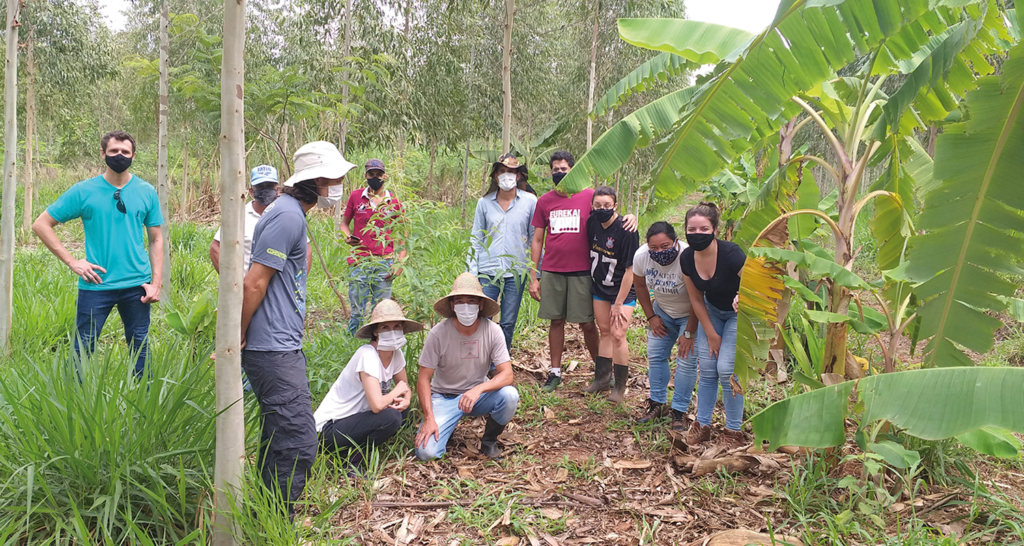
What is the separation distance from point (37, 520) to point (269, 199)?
93.3 inches

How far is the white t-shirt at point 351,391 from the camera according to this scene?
12.4ft

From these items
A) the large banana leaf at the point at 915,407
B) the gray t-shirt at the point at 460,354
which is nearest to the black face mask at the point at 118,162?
the gray t-shirt at the point at 460,354

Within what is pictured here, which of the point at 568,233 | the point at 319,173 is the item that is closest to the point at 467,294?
the point at 319,173

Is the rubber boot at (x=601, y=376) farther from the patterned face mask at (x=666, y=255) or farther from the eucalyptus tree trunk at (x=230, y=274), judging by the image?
the eucalyptus tree trunk at (x=230, y=274)

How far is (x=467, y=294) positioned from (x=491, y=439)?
3.29 feet

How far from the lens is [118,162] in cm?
416

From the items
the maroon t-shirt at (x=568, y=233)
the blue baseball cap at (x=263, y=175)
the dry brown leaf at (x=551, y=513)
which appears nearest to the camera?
the dry brown leaf at (x=551, y=513)

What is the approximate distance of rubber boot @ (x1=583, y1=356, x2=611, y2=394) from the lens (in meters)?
5.17

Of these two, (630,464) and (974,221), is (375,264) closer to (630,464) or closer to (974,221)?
(630,464)

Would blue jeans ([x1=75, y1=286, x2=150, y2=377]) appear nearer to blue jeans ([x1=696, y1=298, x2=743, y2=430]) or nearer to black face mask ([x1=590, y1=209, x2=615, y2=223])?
black face mask ([x1=590, y1=209, x2=615, y2=223])

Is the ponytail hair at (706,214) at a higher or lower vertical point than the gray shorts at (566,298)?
higher

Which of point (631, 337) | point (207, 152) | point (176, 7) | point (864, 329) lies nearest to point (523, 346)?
point (631, 337)

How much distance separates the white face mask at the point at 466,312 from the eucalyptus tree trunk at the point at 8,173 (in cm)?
326

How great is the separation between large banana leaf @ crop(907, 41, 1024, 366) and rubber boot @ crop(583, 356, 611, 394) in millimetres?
2512
